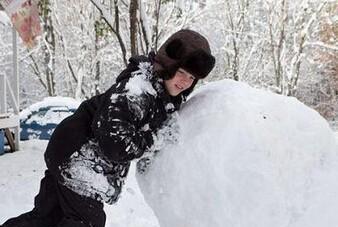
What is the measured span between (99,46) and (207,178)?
15783 mm

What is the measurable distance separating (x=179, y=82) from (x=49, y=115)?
6.82 metres

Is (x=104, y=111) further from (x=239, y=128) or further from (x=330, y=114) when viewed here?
(x=330, y=114)

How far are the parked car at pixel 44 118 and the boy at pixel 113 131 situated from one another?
609 cm

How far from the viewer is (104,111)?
7.99ft

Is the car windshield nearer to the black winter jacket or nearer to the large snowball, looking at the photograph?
the black winter jacket

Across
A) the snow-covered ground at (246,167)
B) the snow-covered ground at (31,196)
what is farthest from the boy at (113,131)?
the snow-covered ground at (31,196)

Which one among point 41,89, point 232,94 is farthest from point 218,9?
point 232,94

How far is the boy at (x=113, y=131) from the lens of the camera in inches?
94.3

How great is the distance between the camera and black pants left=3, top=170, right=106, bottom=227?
2.74 meters

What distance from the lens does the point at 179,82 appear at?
248cm

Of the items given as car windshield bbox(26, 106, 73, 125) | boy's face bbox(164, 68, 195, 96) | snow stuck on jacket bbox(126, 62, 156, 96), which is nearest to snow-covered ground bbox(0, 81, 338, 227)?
boy's face bbox(164, 68, 195, 96)

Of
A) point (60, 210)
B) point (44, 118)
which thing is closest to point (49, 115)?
point (44, 118)

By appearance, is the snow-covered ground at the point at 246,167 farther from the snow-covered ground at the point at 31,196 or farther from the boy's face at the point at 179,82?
the snow-covered ground at the point at 31,196

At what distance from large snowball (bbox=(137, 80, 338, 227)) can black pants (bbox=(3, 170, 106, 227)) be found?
0.44 metres
